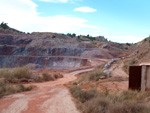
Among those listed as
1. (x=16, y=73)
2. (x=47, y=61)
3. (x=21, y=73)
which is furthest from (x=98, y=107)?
(x=47, y=61)

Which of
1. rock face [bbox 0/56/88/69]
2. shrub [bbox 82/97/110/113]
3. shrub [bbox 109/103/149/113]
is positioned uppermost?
shrub [bbox 109/103/149/113]

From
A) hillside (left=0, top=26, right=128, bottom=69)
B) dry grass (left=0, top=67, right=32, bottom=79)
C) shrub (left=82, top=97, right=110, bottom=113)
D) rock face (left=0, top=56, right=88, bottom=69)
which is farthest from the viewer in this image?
hillside (left=0, top=26, right=128, bottom=69)

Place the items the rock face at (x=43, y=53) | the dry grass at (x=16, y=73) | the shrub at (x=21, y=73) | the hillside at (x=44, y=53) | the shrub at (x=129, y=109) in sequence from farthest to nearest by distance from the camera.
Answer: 1. the hillside at (x=44, y=53)
2. the rock face at (x=43, y=53)
3. the shrub at (x=21, y=73)
4. the dry grass at (x=16, y=73)
5. the shrub at (x=129, y=109)

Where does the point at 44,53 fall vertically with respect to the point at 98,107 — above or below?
above

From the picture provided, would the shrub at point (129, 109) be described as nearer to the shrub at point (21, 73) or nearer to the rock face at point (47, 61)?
the shrub at point (21, 73)

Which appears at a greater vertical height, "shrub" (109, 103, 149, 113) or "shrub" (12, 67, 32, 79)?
"shrub" (109, 103, 149, 113)

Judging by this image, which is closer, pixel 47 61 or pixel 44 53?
pixel 47 61

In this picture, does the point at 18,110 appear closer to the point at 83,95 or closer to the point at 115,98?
the point at 83,95

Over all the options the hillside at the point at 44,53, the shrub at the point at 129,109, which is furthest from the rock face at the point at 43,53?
the shrub at the point at 129,109

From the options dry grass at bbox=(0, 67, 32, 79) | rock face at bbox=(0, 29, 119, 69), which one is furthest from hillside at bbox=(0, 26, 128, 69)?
dry grass at bbox=(0, 67, 32, 79)

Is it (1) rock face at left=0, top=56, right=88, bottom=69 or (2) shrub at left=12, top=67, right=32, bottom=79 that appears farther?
(1) rock face at left=0, top=56, right=88, bottom=69

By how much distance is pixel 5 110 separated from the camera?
8031 millimetres

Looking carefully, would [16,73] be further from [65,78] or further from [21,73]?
[65,78]

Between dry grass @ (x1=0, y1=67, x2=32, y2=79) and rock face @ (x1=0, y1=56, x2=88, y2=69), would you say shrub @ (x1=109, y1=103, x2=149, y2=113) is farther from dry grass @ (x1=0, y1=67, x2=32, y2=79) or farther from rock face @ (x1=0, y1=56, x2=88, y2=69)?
rock face @ (x1=0, y1=56, x2=88, y2=69)
